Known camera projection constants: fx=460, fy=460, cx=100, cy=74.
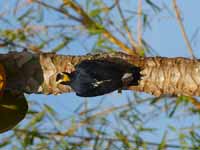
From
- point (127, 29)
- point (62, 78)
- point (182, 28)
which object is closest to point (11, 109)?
point (62, 78)

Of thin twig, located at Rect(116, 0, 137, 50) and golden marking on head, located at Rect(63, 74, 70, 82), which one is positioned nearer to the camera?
golden marking on head, located at Rect(63, 74, 70, 82)

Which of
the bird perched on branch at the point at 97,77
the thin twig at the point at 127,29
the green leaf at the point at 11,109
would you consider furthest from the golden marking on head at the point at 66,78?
the thin twig at the point at 127,29

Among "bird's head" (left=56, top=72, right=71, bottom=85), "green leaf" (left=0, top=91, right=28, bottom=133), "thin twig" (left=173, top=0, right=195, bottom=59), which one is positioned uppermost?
"thin twig" (left=173, top=0, right=195, bottom=59)

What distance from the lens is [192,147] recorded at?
146 centimetres

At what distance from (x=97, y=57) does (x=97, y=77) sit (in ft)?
0.19

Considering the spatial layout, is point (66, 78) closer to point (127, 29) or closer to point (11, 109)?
point (11, 109)

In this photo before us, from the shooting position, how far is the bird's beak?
0.66 metres

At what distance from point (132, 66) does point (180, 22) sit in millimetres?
662

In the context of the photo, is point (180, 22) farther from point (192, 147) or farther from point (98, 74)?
point (98, 74)

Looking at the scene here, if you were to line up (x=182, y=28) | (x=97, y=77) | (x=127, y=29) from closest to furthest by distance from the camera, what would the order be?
(x=97, y=77) < (x=182, y=28) < (x=127, y=29)

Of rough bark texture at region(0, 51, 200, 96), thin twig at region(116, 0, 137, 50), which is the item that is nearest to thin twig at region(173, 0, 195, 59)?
thin twig at region(116, 0, 137, 50)

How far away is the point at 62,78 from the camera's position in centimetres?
66

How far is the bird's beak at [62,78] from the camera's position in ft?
2.15

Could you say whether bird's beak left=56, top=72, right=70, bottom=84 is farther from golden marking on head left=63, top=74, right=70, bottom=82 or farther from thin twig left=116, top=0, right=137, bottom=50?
thin twig left=116, top=0, right=137, bottom=50
